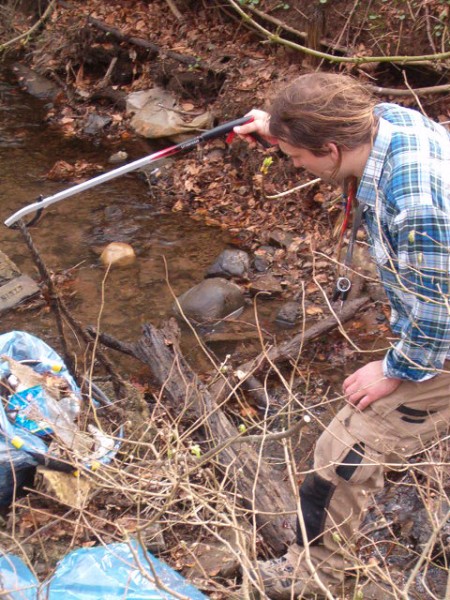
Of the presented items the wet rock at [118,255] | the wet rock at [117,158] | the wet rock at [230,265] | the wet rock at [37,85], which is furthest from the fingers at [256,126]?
the wet rock at [37,85]

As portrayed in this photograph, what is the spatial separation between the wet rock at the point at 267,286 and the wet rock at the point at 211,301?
5.8 inches

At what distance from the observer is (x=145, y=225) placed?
Answer: 7.27 m

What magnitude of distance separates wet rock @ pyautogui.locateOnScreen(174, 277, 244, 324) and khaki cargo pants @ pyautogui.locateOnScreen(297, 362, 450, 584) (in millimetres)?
2760

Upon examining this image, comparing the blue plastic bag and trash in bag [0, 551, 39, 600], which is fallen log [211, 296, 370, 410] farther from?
trash in bag [0, 551, 39, 600]

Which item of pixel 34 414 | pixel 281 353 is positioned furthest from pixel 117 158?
pixel 34 414

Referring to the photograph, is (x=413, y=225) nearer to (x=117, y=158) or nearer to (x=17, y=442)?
(x=17, y=442)

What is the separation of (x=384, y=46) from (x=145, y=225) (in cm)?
278

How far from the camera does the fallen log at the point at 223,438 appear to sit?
3594mm

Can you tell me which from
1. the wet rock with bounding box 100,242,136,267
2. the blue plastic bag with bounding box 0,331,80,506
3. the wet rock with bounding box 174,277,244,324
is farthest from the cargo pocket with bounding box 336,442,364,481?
the wet rock with bounding box 100,242,136,267

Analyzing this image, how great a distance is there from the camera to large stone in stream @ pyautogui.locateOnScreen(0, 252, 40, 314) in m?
5.91

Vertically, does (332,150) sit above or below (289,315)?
above

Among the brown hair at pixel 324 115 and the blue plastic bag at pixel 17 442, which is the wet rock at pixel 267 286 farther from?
the brown hair at pixel 324 115

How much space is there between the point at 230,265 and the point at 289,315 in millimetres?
828

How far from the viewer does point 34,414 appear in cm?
381
